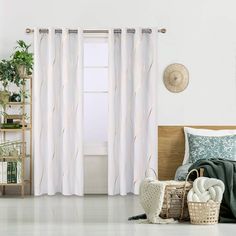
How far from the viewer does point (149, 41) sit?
8820 millimetres

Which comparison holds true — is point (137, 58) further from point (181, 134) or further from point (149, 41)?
point (181, 134)

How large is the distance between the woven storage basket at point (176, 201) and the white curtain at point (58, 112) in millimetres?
2473

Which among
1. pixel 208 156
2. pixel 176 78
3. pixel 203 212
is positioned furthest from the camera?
pixel 176 78

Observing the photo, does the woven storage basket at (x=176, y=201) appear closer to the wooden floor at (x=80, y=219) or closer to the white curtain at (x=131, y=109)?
the wooden floor at (x=80, y=219)

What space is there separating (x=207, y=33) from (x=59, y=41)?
186cm

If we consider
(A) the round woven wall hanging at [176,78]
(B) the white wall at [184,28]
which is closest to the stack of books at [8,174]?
(B) the white wall at [184,28]

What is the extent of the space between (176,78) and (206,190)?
2.78 metres

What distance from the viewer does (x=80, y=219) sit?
21.3ft

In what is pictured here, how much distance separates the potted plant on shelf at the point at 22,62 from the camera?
333 inches

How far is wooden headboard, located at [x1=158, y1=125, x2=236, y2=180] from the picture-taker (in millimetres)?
8812

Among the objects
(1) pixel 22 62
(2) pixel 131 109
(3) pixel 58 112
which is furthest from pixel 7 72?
(2) pixel 131 109

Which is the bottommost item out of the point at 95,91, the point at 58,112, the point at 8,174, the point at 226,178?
the point at 8,174

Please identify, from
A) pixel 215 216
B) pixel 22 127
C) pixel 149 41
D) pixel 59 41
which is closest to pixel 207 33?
pixel 149 41

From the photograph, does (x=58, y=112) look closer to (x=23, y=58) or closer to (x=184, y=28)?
(x=23, y=58)
